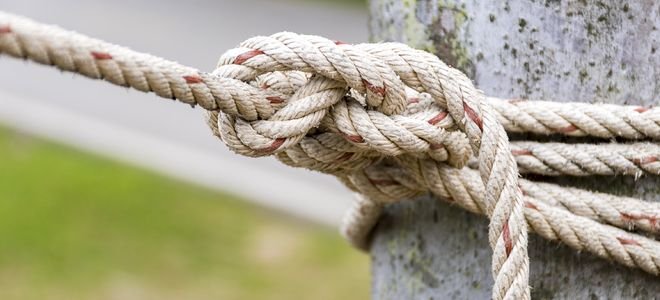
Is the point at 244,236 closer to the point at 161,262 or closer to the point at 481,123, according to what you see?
the point at 161,262

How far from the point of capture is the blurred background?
3.35 metres

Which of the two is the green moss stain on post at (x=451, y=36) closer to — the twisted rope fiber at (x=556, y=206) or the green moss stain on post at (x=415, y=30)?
the green moss stain on post at (x=415, y=30)

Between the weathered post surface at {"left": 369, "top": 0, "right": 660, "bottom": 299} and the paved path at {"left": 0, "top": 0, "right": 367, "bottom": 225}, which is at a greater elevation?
the weathered post surface at {"left": 369, "top": 0, "right": 660, "bottom": 299}

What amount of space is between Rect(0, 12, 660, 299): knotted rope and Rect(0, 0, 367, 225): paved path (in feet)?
9.26

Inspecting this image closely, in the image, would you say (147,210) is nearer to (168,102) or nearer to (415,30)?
(168,102)

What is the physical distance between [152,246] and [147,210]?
1.06 ft

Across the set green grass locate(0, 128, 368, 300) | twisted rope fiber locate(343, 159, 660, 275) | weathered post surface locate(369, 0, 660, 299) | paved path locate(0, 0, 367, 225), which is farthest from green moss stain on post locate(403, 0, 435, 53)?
paved path locate(0, 0, 367, 225)

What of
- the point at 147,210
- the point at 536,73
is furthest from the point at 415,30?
the point at 147,210

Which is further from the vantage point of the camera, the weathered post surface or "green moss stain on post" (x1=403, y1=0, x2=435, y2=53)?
"green moss stain on post" (x1=403, y1=0, x2=435, y2=53)

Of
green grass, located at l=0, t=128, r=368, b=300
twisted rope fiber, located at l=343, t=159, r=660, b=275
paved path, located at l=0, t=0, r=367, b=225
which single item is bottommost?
paved path, located at l=0, t=0, r=367, b=225

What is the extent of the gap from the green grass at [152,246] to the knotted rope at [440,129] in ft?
7.66

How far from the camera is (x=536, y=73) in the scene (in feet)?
3.14

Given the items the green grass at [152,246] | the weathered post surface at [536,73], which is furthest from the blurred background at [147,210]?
the weathered post surface at [536,73]

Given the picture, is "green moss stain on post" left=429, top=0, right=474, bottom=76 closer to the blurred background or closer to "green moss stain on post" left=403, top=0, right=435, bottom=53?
"green moss stain on post" left=403, top=0, right=435, bottom=53
